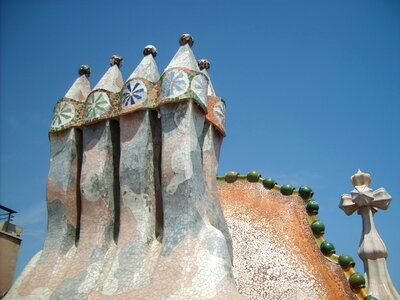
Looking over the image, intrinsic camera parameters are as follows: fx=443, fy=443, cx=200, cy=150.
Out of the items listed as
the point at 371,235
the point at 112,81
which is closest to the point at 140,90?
the point at 112,81

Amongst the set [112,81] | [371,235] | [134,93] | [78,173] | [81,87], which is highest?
[81,87]

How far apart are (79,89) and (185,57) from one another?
2.63m

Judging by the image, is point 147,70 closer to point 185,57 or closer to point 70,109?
point 185,57

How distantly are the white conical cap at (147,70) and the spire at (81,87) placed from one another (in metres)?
1.51

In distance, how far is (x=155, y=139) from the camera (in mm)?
8016

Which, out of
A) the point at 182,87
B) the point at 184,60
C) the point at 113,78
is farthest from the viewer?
the point at 113,78

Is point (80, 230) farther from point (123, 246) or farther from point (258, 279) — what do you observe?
point (258, 279)

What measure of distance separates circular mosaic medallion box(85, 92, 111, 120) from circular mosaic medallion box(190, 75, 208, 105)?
1825 mm

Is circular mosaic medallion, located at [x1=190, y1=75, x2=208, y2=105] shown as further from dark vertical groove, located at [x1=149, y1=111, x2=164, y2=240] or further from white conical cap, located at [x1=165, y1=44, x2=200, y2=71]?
dark vertical groove, located at [x1=149, y1=111, x2=164, y2=240]

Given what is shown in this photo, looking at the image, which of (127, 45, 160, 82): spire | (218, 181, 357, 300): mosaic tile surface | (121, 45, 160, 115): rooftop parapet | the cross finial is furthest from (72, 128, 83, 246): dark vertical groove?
the cross finial

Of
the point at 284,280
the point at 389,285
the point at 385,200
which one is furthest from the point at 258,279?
the point at 385,200

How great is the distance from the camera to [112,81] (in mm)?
9047

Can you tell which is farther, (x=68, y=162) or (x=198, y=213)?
(x=68, y=162)

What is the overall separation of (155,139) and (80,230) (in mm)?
2131
